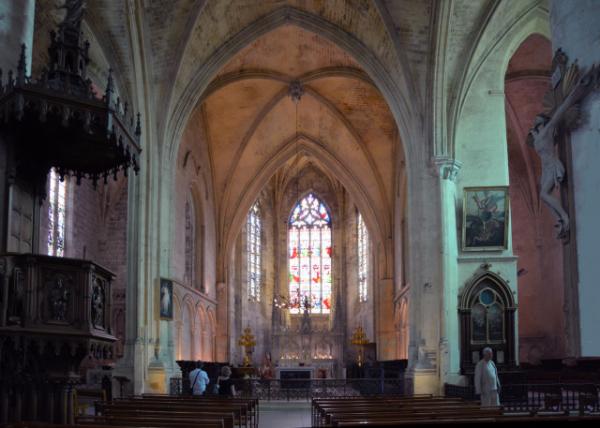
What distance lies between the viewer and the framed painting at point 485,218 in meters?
20.3

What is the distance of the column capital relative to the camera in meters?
21.1

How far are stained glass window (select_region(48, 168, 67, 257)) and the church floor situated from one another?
28.1 ft

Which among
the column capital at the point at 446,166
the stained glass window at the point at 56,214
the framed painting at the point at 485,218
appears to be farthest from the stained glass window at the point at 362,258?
the framed painting at the point at 485,218

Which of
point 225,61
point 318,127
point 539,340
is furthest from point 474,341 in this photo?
point 318,127

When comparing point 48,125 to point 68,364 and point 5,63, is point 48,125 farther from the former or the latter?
point 68,364

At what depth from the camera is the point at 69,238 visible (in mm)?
26625

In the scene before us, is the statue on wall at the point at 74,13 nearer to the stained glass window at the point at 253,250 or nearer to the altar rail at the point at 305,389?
the altar rail at the point at 305,389

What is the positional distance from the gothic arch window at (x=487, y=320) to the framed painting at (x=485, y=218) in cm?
89

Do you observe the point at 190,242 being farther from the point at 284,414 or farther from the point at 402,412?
the point at 402,412

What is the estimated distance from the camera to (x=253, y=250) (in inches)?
1564

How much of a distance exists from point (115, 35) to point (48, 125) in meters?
12.9

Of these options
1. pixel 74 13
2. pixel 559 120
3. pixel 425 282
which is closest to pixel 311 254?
pixel 425 282

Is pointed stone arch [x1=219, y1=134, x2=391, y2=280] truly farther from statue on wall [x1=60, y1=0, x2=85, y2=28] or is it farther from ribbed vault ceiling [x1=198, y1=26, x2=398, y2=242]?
statue on wall [x1=60, y1=0, x2=85, y2=28]

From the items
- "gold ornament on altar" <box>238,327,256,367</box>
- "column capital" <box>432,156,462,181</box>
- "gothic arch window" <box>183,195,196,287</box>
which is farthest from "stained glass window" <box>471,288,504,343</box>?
"gold ornament on altar" <box>238,327,256,367</box>
